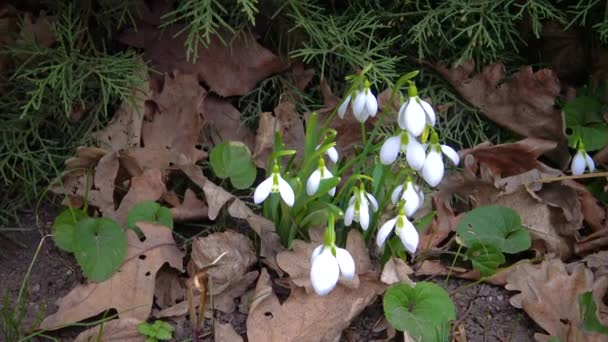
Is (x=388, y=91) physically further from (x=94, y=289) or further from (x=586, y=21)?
(x=94, y=289)

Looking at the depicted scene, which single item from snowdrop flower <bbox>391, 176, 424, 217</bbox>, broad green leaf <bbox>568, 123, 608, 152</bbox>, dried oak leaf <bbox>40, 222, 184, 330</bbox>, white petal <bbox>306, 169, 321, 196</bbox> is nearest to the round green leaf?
dried oak leaf <bbox>40, 222, 184, 330</bbox>

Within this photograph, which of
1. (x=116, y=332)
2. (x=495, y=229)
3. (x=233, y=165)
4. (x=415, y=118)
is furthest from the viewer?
(x=233, y=165)

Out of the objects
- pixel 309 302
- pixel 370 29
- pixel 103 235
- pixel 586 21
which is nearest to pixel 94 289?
pixel 103 235

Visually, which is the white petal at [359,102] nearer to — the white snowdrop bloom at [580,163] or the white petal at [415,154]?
the white petal at [415,154]

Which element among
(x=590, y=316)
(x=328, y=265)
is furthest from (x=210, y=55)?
(x=590, y=316)

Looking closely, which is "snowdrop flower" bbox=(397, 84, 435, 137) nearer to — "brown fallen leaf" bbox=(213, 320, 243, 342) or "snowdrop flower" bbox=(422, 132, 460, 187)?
"snowdrop flower" bbox=(422, 132, 460, 187)

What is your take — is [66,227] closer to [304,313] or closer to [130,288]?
[130,288]
